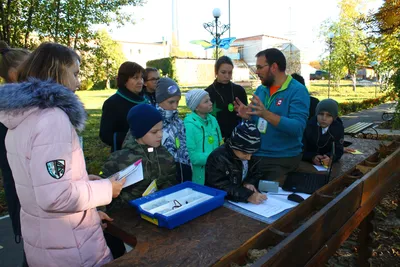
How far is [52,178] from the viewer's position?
4.06ft

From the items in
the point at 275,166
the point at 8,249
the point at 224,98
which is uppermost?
the point at 224,98

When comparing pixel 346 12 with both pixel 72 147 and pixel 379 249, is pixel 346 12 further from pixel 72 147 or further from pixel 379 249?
pixel 72 147

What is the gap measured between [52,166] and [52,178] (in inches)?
1.9

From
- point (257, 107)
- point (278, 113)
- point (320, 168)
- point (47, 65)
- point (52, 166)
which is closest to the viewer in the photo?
point (52, 166)

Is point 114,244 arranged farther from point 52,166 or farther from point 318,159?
point 318,159

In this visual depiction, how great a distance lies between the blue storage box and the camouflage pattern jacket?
0.21 metres

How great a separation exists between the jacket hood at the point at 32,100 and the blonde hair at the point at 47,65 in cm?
12

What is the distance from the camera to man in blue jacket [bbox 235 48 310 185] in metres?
2.61

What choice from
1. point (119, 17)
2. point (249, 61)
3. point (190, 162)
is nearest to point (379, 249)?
point (190, 162)

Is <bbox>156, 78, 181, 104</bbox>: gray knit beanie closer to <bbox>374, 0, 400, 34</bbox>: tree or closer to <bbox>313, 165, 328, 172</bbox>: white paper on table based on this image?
<bbox>313, 165, 328, 172</bbox>: white paper on table

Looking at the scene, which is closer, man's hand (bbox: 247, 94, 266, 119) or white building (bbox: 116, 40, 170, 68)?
man's hand (bbox: 247, 94, 266, 119)

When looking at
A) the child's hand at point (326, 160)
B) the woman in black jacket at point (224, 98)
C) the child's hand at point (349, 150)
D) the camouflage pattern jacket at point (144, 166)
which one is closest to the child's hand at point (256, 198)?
the camouflage pattern jacket at point (144, 166)

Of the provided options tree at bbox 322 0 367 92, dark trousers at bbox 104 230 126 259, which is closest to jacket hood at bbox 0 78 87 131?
dark trousers at bbox 104 230 126 259

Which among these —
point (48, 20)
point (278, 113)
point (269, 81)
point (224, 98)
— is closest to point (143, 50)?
point (48, 20)
